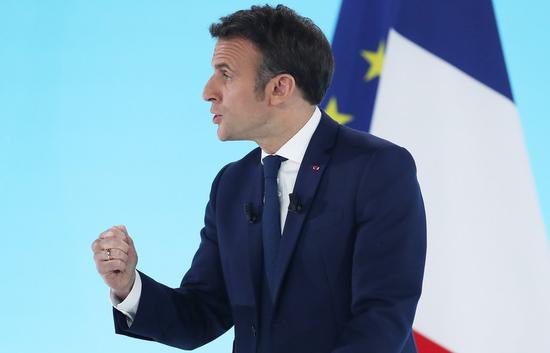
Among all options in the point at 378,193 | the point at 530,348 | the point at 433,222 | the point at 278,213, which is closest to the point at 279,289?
the point at 278,213

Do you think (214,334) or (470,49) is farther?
(470,49)

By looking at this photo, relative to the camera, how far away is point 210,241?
6.41 ft

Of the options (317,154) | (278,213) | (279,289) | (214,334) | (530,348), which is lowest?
(530,348)

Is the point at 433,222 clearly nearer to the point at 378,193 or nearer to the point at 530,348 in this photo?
the point at 530,348

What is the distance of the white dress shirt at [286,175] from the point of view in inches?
69.9

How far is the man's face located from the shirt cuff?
1.17 feet

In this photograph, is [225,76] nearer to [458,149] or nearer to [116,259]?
[116,259]

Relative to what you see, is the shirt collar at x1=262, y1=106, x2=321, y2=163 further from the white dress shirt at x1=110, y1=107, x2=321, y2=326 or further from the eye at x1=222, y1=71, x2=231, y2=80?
the eye at x1=222, y1=71, x2=231, y2=80

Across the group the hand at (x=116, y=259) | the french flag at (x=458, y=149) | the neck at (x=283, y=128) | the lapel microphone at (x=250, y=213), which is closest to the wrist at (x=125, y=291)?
the hand at (x=116, y=259)

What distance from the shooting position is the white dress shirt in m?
1.78

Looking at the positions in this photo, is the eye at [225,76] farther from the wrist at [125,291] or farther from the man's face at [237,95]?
the wrist at [125,291]

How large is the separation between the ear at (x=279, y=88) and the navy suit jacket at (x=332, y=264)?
0.10 m

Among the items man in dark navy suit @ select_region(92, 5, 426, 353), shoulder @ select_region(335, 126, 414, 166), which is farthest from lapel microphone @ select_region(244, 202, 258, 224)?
shoulder @ select_region(335, 126, 414, 166)

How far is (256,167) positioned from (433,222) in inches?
45.5
